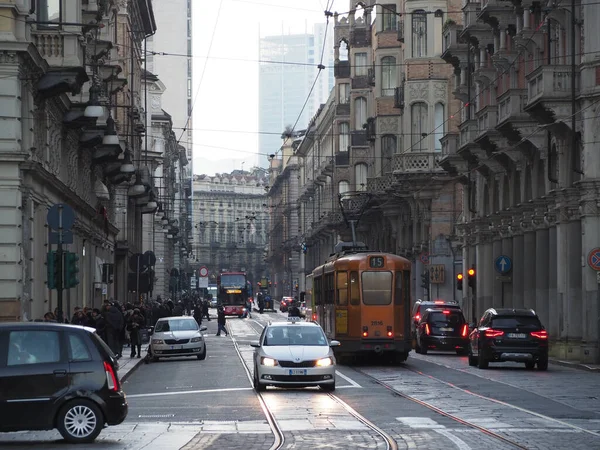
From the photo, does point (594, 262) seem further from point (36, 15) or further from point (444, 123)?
point (444, 123)

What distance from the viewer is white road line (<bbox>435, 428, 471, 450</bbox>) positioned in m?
17.0

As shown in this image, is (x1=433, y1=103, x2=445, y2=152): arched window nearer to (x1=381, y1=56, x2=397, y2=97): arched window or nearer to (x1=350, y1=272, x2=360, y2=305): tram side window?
(x1=381, y1=56, x2=397, y2=97): arched window

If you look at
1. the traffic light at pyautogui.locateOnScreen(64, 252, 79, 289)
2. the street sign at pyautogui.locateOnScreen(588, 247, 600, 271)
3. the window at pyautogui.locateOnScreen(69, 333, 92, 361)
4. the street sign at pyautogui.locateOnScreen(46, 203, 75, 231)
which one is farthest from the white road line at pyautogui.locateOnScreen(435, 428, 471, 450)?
the street sign at pyautogui.locateOnScreen(588, 247, 600, 271)

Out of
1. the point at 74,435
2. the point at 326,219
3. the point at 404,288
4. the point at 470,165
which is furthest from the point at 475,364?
the point at 326,219

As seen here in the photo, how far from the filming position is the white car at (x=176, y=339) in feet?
144

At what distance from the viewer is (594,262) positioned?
3719cm

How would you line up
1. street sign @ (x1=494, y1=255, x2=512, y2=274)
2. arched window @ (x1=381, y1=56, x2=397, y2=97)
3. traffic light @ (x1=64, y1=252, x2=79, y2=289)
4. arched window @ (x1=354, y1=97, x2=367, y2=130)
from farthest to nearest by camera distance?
arched window @ (x1=354, y1=97, x2=367, y2=130) < arched window @ (x1=381, y1=56, x2=397, y2=97) < street sign @ (x1=494, y1=255, x2=512, y2=274) < traffic light @ (x1=64, y1=252, x2=79, y2=289)

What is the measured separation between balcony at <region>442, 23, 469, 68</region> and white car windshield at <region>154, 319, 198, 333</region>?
810 inches

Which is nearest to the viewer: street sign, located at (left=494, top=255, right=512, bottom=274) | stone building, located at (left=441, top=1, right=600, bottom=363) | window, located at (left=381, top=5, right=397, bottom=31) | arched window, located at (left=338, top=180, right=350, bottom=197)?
stone building, located at (left=441, top=1, right=600, bottom=363)

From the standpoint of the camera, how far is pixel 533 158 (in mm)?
48312

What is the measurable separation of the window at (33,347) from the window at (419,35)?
54785mm

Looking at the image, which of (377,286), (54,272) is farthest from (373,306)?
(54,272)

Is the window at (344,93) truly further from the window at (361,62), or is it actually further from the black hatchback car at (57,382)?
the black hatchback car at (57,382)

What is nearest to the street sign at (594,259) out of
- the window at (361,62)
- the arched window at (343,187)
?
the window at (361,62)
